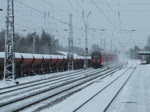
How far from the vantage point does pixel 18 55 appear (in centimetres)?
3516

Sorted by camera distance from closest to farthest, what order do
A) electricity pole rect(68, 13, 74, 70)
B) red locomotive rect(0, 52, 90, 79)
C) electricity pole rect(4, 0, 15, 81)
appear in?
electricity pole rect(4, 0, 15, 81), red locomotive rect(0, 52, 90, 79), electricity pole rect(68, 13, 74, 70)

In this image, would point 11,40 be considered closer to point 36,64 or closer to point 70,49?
point 36,64

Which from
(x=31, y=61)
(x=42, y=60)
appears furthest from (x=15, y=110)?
(x=42, y=60)

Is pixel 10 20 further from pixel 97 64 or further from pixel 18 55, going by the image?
pixel 97 64

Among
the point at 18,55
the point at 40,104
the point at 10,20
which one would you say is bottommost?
the point at 40,104

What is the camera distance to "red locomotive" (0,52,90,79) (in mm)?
35181

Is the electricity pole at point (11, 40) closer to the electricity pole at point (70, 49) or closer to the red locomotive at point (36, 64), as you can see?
the red locomotive at point (36, 64)

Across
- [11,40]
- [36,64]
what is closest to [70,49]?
[36,64]

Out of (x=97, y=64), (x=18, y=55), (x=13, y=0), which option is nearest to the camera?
(x=13, y=0)

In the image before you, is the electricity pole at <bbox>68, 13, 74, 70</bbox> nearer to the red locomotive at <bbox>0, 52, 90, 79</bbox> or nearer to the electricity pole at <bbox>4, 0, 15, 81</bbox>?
the red locomotive at <bbox>0, 52, 90, 79</bbox>

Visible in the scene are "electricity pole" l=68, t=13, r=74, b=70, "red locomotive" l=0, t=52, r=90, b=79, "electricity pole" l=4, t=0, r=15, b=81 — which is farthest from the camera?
"electricity pole" l=68, t=13, r=74, b=70

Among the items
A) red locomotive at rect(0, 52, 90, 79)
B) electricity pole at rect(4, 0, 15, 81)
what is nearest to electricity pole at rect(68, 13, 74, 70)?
red locomotive at rect(0, 52, 90, 79)

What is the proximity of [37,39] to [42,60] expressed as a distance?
164 ft

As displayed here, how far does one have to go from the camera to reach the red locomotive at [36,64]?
3518 cm
